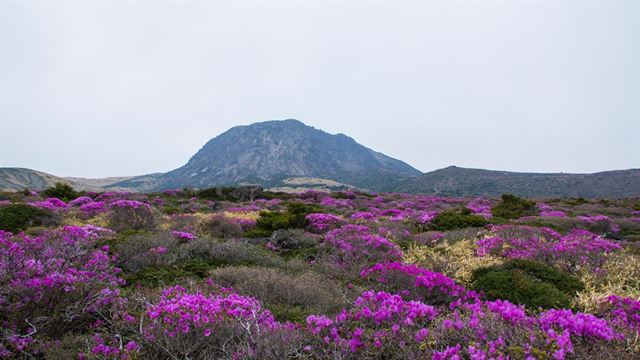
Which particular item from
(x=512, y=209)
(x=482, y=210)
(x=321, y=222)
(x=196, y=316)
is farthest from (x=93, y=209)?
(x=512, y=209)

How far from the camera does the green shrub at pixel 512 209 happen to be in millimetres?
19109

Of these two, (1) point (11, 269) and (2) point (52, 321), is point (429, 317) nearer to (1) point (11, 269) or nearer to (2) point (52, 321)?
(2) point (52, 321)

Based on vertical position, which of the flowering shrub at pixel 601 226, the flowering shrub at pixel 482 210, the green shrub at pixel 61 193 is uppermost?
the green shrub at pixel 61 193

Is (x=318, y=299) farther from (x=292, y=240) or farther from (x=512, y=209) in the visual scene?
(x=512, y=209)

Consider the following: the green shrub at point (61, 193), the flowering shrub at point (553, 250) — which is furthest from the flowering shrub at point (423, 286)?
the green shrub at point (61, 193)

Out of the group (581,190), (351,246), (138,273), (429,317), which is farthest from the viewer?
(581,190)

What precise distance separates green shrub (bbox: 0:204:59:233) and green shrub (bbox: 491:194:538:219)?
1978 centimetres

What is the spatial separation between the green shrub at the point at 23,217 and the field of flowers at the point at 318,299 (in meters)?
0.29

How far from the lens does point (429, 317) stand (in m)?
3.87

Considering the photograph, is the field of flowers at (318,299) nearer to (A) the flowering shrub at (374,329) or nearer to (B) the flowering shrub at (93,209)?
(A) the flowering shrub at (374,329)

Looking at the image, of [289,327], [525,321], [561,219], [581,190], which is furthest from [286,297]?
[581,190]

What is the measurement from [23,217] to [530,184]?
275 feet

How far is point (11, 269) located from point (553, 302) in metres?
7.29

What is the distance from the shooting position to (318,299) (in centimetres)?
555
